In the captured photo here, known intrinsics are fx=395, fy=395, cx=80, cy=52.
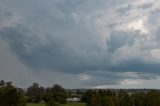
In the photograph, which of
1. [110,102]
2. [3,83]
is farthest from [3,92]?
[110,102]

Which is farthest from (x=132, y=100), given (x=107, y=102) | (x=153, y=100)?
(x=153, y=100)

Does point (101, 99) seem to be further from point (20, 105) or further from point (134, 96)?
point (20, 105)

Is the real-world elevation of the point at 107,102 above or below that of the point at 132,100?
below

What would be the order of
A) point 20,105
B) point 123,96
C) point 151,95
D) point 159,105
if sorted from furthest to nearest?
point 123,96 < point 151,95 < point 159,105 < point 20,105

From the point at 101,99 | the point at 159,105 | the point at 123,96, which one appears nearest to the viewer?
the point at 159,105

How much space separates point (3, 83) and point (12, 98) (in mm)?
15761

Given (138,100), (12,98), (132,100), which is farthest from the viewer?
(132,100)

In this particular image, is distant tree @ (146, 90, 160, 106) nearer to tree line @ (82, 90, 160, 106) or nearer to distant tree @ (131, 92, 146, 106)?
tree line @ (82, 90, 160, 106)

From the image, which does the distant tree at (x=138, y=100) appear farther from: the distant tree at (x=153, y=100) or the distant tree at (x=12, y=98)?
the distant tree at (x=12, y=98)

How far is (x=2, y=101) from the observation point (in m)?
117

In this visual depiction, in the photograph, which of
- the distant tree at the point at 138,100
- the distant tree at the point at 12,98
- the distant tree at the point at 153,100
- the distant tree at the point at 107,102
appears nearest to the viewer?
the distant tree at the point at 12,98

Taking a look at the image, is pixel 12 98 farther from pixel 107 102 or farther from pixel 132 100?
pixel 132 100

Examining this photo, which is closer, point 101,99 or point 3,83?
point 3,83

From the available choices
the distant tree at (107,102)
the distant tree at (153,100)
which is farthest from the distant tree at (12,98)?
the distant tree at (153,100)
